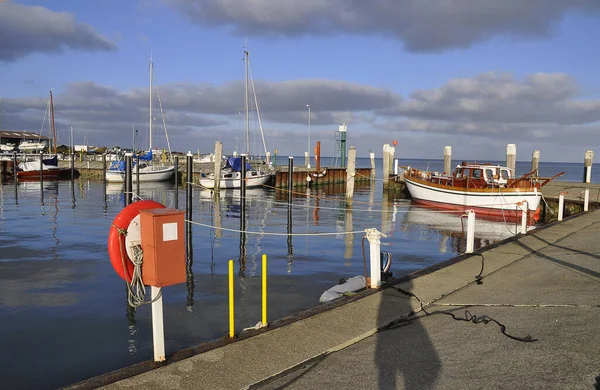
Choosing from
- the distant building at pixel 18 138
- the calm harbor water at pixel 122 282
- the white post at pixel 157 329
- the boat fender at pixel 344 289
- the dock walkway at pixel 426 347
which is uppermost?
the distant building at pixel 18 138

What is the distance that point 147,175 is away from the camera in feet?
167

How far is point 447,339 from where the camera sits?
5.84m

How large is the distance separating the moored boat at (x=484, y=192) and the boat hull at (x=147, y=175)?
28.9 metres

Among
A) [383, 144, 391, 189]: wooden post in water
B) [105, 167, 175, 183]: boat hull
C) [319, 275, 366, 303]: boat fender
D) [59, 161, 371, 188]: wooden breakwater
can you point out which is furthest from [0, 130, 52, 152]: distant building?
[319, 275, 366, 303]: boat fender

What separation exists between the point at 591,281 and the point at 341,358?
5.46 m

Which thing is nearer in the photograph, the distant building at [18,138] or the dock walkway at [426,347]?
the dock walkway at [426,347]

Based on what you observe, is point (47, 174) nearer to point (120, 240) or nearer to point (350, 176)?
point (350, 176)

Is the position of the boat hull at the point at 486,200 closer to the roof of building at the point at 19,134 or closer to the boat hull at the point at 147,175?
the boat hull at the point at 147,175

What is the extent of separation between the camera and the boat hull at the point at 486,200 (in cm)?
2620

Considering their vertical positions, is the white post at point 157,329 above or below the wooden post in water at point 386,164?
below

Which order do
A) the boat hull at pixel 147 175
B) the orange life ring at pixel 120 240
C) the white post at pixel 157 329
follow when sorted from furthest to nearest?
the boat hull at pixel 147 175, the orange life ring at pixel 120 240, the white post at pixel 157 329

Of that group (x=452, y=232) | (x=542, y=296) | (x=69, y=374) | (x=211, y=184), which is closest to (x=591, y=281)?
(x=542, y=296)

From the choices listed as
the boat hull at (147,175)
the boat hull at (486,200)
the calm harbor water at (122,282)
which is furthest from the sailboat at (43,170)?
the boat hull at (486,200)

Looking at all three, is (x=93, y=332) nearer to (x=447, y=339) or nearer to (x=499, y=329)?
(x=447, y=339)
